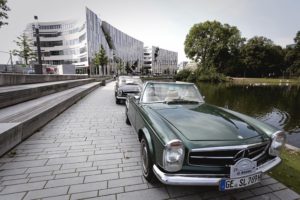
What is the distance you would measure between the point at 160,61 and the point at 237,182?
5433 inches

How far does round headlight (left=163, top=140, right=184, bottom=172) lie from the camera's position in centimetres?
220

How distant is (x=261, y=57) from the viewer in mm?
52531

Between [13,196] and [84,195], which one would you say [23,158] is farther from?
[84,195]

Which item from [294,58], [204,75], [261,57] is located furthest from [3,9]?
[294,58]

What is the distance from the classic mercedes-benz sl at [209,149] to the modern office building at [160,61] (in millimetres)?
113609

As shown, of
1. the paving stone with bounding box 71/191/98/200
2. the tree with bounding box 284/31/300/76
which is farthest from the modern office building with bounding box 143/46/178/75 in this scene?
the paving stone with bounding box 71/191/98/200

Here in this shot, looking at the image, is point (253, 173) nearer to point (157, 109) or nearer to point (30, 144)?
point (157, 109)

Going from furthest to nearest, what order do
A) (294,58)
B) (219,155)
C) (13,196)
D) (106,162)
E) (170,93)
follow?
(294,58) < (170,93) < (106,162) < (13,196) < (219,155)

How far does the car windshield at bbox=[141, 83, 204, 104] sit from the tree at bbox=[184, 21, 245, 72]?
168 feet

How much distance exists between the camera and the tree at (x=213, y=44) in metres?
51.8

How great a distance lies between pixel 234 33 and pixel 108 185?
198 feet

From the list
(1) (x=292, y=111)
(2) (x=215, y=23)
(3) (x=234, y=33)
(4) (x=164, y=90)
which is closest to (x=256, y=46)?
(3) (x=234, y=33)

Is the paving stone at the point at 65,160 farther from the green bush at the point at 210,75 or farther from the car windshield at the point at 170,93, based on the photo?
the green bush at the point at 210,75

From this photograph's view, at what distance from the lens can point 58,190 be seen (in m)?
2.65
